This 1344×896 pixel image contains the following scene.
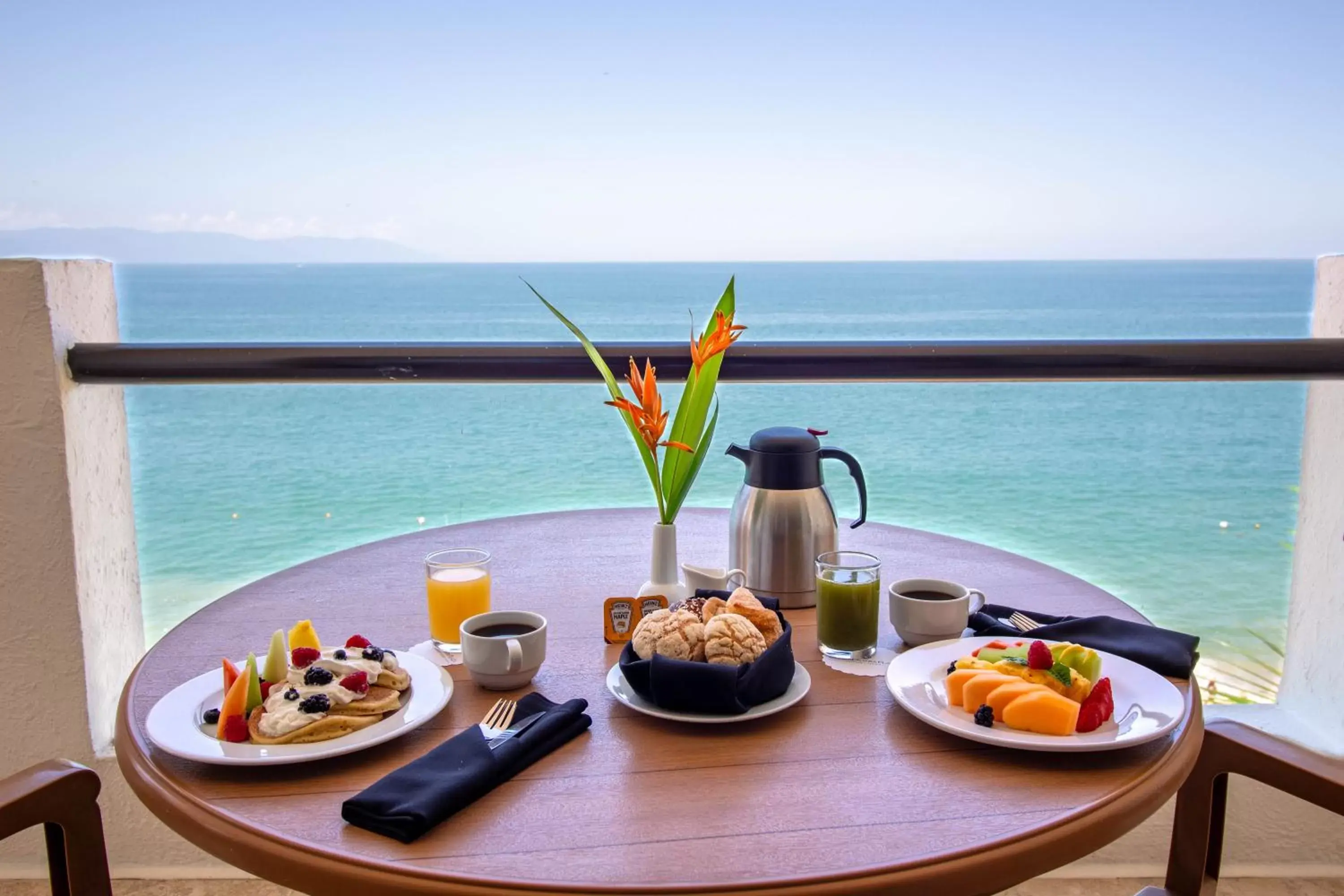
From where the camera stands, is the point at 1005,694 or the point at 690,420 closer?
the point at 1005,694

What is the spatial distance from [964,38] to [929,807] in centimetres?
2842

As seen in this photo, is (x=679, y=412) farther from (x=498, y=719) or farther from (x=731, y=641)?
(x=498, y=719)

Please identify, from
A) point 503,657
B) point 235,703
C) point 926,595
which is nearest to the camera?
point 235,703

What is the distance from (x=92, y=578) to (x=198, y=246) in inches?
1379

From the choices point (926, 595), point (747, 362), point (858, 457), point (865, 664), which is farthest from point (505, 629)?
point (858, 457)

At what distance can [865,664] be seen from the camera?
1162 millimetres

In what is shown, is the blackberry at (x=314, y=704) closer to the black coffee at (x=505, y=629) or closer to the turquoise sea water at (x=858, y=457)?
the black coffee at (x=505, y=629)

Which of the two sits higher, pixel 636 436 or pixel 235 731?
pixel 636 436

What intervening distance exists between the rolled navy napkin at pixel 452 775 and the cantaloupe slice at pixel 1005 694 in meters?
0.39

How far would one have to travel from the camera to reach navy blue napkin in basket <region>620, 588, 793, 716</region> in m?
0.98

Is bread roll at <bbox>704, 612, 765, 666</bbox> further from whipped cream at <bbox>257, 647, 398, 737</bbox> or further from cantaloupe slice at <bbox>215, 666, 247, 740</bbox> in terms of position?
cantaloupe slice at <bbox>215, 666, 247, 740</bbox>

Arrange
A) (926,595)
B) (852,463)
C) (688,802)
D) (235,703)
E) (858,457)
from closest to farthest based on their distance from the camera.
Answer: (688,802) < (235,703) < (926,595) < (852,463) < (858,457)

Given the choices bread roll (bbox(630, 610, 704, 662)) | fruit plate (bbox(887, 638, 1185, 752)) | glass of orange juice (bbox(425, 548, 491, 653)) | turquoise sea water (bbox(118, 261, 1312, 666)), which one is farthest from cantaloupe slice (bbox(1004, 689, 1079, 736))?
turquoise sea water (bbox(118, 261, 1312, 666))

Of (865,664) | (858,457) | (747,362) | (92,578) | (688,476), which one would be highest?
(747,362)
